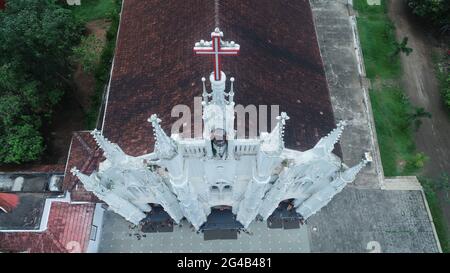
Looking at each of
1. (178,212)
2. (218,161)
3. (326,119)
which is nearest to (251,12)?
(326,119)

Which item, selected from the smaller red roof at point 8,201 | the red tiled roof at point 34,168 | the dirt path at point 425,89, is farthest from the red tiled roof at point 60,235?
the dirt path at point 425,89

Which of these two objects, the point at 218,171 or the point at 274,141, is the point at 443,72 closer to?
the point at 218,171

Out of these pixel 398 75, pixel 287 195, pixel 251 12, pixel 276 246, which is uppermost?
pixel 398 75

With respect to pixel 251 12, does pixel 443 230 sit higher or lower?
lower

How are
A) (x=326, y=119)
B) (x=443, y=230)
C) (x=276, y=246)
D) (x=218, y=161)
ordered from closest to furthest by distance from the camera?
(x=218, y=161) < (x=326, y=119) < (x=276, y=246) < (x=443, y=230)

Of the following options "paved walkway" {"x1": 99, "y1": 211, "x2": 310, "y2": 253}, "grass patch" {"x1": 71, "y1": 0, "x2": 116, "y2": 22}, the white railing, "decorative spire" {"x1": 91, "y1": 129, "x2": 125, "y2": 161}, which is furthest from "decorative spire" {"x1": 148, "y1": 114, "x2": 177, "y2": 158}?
"grass patch" {"x1": 71, "y1": 0, "x2": 116, "y2": 22}

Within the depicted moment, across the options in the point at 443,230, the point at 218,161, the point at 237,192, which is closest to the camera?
the point at 218,161

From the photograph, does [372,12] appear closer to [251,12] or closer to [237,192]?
[251,12]
